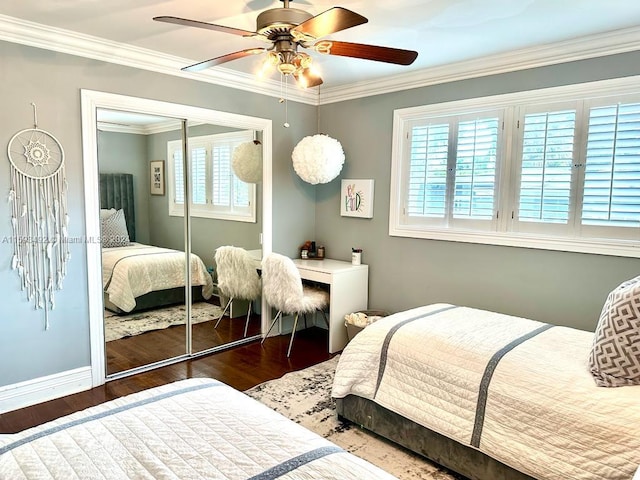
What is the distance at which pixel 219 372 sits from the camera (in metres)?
3.47

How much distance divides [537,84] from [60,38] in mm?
3251

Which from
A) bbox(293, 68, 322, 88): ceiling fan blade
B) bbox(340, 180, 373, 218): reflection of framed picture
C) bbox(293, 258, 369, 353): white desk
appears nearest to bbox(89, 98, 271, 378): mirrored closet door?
bbox(293, 258, 369, 353): white desk

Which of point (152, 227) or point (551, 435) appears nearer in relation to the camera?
point (551, 435)

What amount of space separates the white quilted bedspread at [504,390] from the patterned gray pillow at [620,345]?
46 millimetres

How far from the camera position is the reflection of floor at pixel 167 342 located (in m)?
3.35

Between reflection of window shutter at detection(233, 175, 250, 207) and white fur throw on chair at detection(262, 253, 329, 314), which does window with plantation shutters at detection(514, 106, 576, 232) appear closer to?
white fur throw on chair at detection(262, 253, 329, 314)

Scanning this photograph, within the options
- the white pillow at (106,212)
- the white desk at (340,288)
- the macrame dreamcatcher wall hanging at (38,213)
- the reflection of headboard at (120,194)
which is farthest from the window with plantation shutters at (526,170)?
the macrame dreamcatcher wall hanging at (38,213)

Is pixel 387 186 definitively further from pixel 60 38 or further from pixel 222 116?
pixel 60 38

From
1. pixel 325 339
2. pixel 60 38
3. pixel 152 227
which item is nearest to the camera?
pixel 60 38

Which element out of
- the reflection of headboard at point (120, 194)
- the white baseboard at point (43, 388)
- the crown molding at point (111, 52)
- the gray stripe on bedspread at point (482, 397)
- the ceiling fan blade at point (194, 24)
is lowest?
the white baseboard at point (43, 388)

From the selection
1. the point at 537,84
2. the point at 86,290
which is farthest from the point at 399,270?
the point at 86,290

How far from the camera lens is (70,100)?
9.55 feet

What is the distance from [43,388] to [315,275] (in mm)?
2207

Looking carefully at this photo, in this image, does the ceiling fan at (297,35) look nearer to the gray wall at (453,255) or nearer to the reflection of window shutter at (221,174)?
the reflection of window shutter at (221,174)
